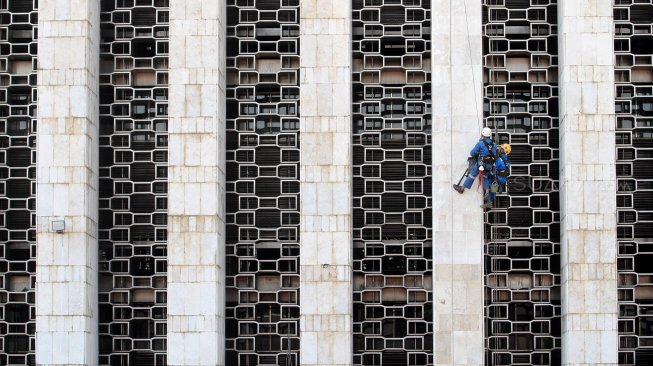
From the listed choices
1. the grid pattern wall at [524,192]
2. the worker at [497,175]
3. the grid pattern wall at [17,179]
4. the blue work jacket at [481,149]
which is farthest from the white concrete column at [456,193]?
the grid pattern wall at [17,179]

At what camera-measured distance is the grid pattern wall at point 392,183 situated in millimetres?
48656

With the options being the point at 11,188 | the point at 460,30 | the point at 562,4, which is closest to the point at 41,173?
the point at 11,188

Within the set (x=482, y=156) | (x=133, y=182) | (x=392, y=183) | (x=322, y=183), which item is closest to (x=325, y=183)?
(x=322, y=183)

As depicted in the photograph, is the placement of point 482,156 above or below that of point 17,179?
above

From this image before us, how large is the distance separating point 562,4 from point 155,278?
16.6 meters

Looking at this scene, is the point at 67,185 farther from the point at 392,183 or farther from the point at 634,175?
the point at 634,175

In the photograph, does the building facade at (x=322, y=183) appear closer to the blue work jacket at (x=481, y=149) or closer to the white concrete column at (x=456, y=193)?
the white concrete column at (x=456, y=193)

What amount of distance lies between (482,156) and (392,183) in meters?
3.48

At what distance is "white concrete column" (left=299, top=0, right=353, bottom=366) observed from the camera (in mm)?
47312

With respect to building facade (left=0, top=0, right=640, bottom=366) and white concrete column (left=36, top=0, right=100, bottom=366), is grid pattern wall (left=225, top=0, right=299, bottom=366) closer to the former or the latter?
building facade (left=0, top=0, right=640, bottom=366)

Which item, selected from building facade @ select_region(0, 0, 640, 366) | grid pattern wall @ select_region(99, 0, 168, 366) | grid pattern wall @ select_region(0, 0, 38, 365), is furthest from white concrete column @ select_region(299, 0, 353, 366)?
grid pattern wall @ select_region(0, 0, 38, 365)

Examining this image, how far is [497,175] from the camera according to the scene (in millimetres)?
47844

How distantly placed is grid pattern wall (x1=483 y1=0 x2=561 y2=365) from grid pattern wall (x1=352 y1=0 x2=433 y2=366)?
7.15ft

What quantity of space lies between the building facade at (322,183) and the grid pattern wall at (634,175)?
77mm
